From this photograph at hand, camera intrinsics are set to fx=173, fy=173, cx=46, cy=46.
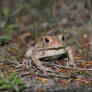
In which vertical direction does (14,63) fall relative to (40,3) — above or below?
below

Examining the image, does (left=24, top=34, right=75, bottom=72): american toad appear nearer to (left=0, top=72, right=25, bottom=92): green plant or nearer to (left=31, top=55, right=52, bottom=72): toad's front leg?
(left=31, top=55, right=52, bottom=72): toad's front leg

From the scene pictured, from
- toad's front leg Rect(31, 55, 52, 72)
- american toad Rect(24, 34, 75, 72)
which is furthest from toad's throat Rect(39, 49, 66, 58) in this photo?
toad's front leg Rect(31, 55, 52, 72)

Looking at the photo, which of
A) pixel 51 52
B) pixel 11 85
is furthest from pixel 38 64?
pixel 11 85

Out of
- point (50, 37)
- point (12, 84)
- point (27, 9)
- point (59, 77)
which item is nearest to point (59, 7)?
point (27, 9)

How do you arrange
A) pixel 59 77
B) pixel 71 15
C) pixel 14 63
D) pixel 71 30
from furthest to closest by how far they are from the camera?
pixel 71 15 < pixel 71 30 < pixel 14 63 < pixel 59 77

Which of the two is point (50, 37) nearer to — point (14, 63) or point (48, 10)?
point (14, 63)

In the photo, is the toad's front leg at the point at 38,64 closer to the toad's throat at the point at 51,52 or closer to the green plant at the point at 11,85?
the toad's throat at the point at 51,52

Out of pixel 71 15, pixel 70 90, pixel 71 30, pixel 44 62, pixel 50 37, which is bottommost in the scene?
pixel 70 90

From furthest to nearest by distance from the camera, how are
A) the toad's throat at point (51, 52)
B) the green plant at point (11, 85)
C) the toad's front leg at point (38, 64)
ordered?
the toad's throat at point (51, 52)
the toad's front leg at point (38, 64)
the green plant at point (11, 85)

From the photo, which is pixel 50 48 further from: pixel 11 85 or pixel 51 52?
pixel 11 85

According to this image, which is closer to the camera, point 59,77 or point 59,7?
point 59,77

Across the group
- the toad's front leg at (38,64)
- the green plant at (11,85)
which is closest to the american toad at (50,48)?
the toad's front leg at (38,64)
